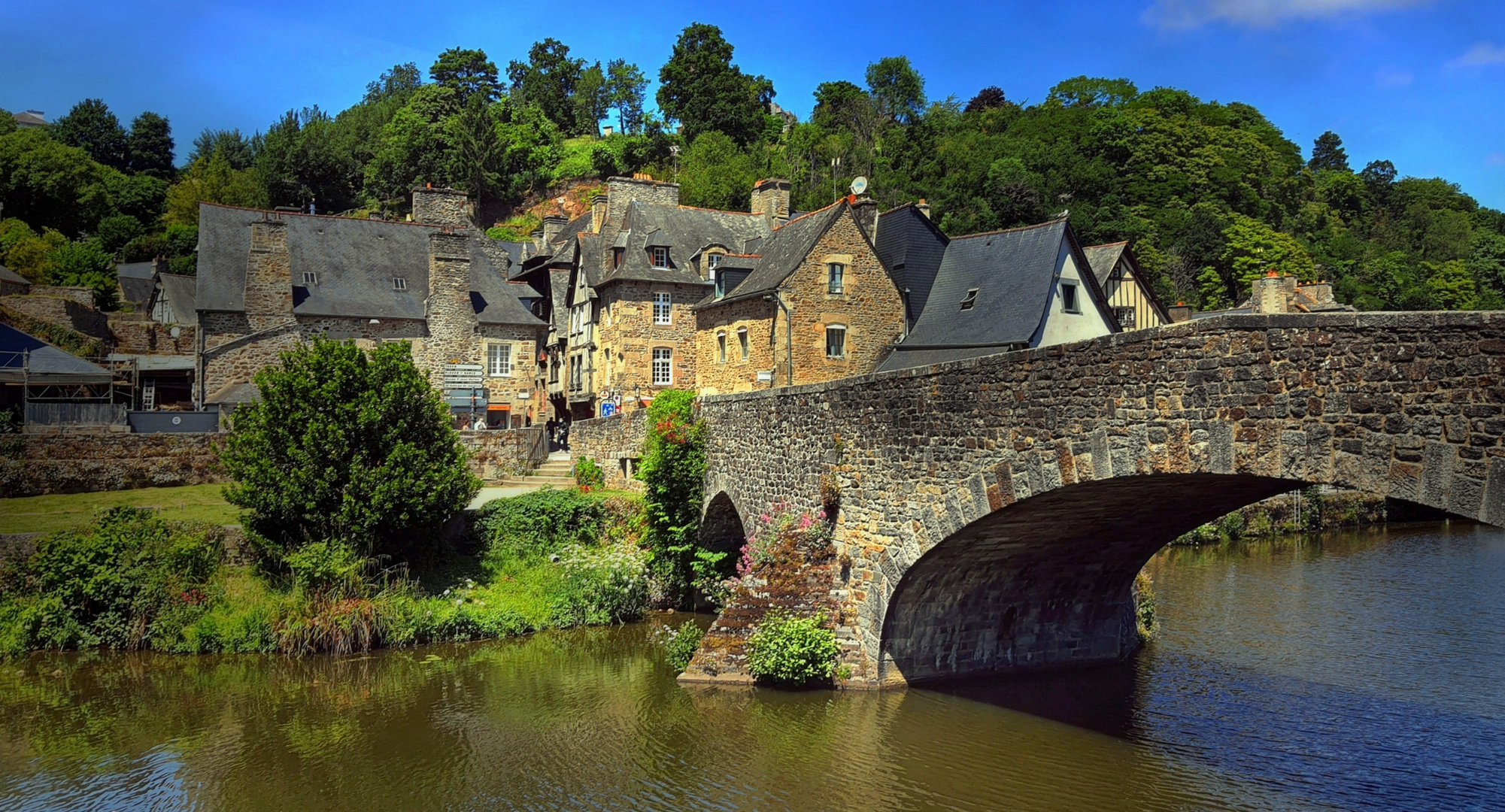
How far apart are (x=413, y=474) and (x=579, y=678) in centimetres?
539

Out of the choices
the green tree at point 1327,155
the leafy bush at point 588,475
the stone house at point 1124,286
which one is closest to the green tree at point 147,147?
the leafy bush at point 588,475

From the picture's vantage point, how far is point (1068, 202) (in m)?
51.4

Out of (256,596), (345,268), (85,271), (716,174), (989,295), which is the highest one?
(716,174)

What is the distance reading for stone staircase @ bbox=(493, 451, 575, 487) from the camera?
25062 mm

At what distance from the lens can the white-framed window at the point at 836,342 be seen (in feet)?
82.8

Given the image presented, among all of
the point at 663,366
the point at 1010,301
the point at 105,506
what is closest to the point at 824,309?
the point at 1010,301

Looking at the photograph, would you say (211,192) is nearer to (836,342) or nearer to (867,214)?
(867,214)

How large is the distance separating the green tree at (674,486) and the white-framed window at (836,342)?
22.5ft

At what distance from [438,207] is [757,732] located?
30.9 m

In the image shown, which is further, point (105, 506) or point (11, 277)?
point (11, 277)

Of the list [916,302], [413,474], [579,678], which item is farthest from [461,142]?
[579,678]

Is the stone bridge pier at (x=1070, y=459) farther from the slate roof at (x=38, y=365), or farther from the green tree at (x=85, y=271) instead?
the green tree at (x=85, y=271)

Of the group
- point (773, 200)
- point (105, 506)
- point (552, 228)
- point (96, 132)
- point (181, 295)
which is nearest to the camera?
point (105, 506)

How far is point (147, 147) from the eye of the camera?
6669cm
